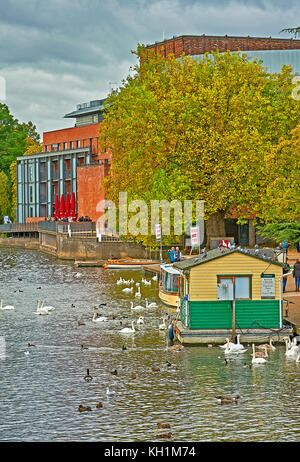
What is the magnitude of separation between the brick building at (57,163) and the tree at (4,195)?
486cm

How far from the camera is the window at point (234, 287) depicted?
32.7 metres

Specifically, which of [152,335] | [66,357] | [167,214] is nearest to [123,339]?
[152,335]

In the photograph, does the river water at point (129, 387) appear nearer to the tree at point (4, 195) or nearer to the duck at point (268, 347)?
the duck at point (268, 347)

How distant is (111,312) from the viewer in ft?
143

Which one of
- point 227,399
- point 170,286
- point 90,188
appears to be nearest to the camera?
point 227,399

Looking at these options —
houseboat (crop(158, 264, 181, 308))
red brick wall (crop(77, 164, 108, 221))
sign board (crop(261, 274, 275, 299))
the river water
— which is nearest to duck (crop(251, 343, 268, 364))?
the river water

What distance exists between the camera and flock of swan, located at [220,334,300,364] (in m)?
29.5

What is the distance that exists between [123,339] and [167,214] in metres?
33.8

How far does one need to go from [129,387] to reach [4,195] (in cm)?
13307

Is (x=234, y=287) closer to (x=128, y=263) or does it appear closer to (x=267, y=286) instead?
(x=267, y=286)

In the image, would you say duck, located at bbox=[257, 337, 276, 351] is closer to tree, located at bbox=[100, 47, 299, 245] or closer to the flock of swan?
the flock of swan

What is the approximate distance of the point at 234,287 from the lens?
32844 millimetres

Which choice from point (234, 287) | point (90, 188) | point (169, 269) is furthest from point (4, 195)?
point (234, 287)

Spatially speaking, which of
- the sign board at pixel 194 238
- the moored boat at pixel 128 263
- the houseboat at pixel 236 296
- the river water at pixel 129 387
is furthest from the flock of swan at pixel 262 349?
the moored boat at pixel 128 263
